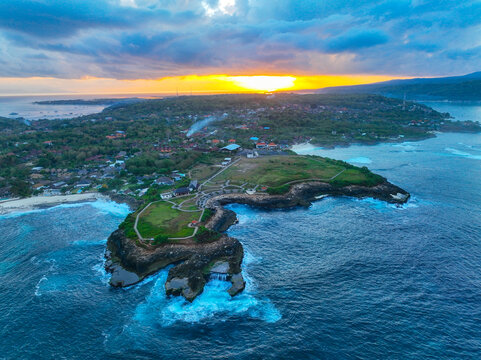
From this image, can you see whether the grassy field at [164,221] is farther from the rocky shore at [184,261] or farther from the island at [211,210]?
the rocky shore at [184,261]

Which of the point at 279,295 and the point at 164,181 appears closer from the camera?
the point at 279,295

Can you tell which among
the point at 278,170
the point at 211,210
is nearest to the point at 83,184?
the point at 211,210

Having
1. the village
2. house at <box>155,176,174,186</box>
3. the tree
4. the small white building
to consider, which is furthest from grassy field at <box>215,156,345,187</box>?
the tree

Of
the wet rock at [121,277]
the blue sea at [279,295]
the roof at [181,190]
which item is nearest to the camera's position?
the blue sea at [279,295]

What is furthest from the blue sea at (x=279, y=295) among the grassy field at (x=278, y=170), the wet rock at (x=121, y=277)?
the grassy field at (x=278, y=170)

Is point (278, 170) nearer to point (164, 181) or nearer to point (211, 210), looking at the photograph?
point (211, 210)

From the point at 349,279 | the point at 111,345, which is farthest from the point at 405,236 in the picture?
the point at 111,345
